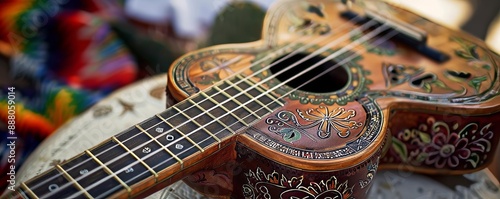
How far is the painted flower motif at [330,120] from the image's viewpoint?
3.08ft

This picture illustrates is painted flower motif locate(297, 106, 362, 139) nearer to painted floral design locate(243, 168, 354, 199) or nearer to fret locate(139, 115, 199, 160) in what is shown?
painted floral design locate(243, 168, 354, 199)

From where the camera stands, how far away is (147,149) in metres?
0.83

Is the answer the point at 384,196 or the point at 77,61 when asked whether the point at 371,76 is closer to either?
the point at 384,196

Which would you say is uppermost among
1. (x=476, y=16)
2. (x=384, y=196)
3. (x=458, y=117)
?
(x=458, y=117)

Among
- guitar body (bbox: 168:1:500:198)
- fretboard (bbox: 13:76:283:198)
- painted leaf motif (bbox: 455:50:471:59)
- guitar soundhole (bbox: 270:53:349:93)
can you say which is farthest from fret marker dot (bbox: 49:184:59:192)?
painted leaf motif (bbox: 455:50:471:59)

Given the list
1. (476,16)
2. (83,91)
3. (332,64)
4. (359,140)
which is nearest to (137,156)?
(359,140)

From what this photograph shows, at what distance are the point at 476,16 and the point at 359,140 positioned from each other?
1.61 meters

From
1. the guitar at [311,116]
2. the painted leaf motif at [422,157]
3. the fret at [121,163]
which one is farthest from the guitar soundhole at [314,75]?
the fret at [121,163]

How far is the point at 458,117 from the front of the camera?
106 cm

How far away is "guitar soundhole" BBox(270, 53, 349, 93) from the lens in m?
1.17

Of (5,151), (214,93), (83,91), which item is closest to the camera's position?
(214,93)

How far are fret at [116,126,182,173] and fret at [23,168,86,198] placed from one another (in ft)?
0.36

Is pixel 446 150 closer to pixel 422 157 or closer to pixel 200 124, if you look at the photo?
pixel 422 157

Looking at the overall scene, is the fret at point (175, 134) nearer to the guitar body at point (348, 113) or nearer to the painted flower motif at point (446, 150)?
the guitar body at point (348, 113)
